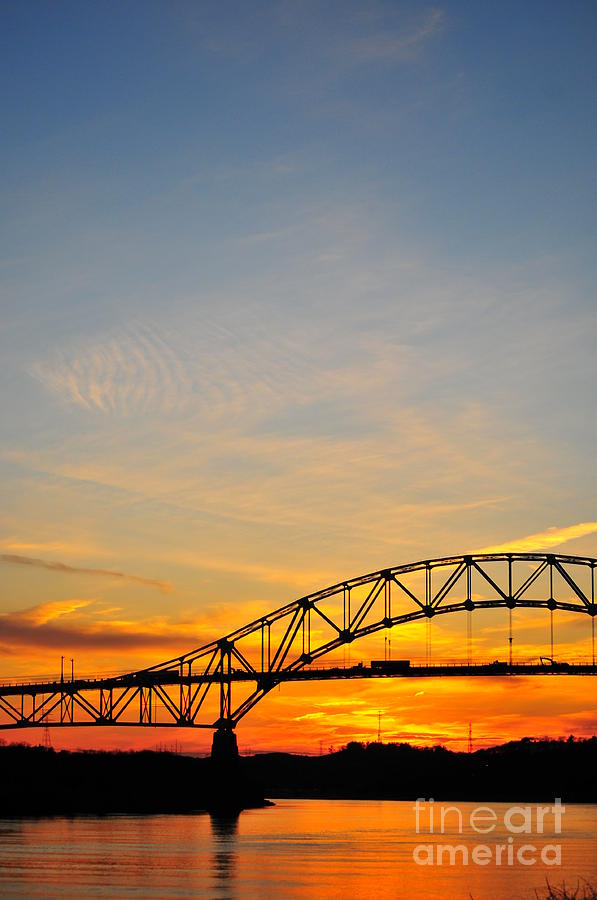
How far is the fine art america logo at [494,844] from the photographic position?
83375 millimetres

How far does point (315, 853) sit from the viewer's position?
289ft

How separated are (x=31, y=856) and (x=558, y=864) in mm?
32837

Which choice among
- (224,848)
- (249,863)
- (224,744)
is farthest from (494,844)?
(224,744)

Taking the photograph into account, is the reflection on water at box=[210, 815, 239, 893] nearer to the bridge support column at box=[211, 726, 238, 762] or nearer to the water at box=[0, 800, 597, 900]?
the water at box=[0, 800, 597, 900]

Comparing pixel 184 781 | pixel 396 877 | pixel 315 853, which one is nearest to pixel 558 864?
pixel 396 877

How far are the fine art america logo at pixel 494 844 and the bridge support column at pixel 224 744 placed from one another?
70.8 feet

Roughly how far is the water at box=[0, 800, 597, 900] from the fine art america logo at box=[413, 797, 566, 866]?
3.07 feet

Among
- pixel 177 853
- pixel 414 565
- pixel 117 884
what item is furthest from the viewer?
pixel 414 565

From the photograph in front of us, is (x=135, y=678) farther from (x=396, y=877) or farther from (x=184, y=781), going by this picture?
(x=396, y=877)

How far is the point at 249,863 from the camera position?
75.7m

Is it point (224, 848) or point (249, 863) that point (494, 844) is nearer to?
point (224, 848)

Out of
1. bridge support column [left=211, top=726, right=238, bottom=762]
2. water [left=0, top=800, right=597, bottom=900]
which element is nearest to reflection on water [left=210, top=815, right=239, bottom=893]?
water [left=0, top=800, right=597, bottom=900]

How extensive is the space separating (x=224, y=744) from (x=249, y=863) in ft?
194

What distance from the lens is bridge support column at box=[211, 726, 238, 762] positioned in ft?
441
